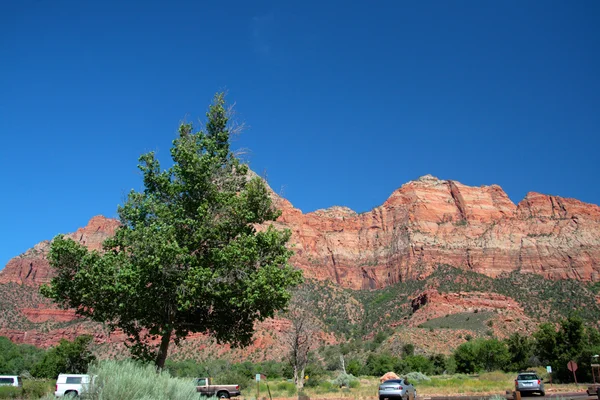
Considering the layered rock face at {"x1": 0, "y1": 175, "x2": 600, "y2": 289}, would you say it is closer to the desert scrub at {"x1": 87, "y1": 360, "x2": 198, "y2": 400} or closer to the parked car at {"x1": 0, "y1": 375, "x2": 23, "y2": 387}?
the parked car at {"x1": 0, "y1": 375, "x2": 23, "y2": 387}

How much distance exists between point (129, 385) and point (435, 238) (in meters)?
141

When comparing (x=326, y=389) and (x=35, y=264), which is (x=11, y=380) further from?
(x=35, y=264)

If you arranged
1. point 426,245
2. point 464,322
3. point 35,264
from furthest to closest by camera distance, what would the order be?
point 426,245 < point 35,264 < point 464,322

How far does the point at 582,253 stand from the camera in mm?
126312

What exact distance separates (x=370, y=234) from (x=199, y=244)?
15056 centimetres

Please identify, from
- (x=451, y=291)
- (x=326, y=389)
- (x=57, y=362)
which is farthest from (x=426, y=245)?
(x=326, y=389)

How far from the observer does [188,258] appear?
15219 millimetres

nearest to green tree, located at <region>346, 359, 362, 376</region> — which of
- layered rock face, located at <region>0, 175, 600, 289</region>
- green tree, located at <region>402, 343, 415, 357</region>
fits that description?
green tree, located at <region>402, 343, 415, 357</region>

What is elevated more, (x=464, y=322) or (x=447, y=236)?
(x=447, y=236)

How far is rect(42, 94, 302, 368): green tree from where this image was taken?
→ 1505 cm

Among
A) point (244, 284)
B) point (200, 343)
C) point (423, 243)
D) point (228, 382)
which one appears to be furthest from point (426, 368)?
point (423, 243)

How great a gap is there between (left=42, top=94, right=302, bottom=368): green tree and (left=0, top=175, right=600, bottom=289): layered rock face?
10447 centimetres

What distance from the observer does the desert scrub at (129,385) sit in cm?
825

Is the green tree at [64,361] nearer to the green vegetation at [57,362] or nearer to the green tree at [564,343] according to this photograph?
the green vegetation at [57,362]
